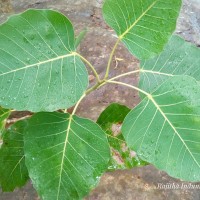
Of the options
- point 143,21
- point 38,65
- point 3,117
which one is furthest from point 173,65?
point 3,117

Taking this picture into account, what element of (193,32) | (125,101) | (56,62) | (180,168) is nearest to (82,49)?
(125,101)

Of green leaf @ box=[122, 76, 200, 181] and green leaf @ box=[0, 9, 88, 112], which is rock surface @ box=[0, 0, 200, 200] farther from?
green leaf @ box=[0, 9, 88, 112]

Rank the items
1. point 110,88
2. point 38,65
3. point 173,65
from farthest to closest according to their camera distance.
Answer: point 110,88
point 173,65
point 38,65

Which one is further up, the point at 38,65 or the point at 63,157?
the point at 38,65

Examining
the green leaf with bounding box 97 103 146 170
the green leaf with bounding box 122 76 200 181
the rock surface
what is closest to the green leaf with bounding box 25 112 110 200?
the green leaf with bounding box 122 76 200 181

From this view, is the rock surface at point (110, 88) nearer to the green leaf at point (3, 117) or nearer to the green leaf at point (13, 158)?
the green leaf at point (13, 158)

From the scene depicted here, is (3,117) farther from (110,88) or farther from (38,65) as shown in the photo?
(110,88)
